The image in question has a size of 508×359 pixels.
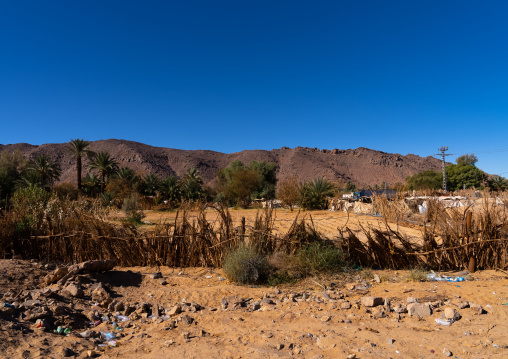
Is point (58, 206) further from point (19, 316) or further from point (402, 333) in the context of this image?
point (402, 333)

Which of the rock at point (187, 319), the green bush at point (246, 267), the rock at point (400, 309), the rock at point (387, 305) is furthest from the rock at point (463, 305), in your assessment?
the rock at point (187, 319)

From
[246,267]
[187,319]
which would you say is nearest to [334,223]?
[246,267]

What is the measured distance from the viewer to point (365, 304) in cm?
458

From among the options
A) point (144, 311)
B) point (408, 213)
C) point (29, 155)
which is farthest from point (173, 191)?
point (29, 155)

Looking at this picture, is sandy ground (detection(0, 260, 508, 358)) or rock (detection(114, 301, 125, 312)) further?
rock (detection(114, 301, 125, 312))

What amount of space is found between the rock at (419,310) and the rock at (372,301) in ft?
1.27

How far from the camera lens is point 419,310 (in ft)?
14.0

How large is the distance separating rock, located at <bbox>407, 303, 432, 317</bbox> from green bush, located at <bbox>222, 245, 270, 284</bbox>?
2.47 m

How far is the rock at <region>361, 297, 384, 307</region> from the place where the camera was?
453cm

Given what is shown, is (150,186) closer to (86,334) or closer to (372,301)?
(86,334)

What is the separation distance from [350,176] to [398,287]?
7162 cm

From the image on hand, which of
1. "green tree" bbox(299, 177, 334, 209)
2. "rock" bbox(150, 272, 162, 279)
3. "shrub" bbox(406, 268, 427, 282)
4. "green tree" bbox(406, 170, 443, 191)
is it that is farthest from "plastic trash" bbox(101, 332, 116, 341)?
"green tree" bbox(406, 170, 443, 191)

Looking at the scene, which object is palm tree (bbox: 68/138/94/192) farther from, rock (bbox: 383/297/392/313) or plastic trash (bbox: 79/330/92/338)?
rock (bbox: 383/297/392/313)

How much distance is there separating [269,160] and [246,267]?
69.7 m
